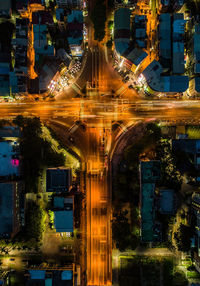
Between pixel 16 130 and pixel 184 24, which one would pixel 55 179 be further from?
pixel 184 24

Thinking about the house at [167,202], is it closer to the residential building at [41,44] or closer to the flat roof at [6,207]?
the flat roof at [6,207]

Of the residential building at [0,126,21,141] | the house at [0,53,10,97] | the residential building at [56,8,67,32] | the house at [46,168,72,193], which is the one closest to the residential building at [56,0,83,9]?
the residential building at [56,8,67,32]

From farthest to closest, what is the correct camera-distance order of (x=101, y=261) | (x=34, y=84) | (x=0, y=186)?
(x=101, y=261) → (x=34, y=84) → (x=0, y=186)

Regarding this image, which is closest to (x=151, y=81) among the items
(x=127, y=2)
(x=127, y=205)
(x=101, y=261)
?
(x=127, y=2)

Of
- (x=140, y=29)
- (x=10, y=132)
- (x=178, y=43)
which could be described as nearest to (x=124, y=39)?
(x=140, y=29)

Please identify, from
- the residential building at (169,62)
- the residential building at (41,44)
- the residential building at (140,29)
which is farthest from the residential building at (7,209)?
the residential building at (140,29)

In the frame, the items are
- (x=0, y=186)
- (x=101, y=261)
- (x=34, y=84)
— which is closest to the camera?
(x=0, y=186)

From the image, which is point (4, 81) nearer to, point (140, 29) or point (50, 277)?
point (140, 29)

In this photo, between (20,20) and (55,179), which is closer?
(55,179)
